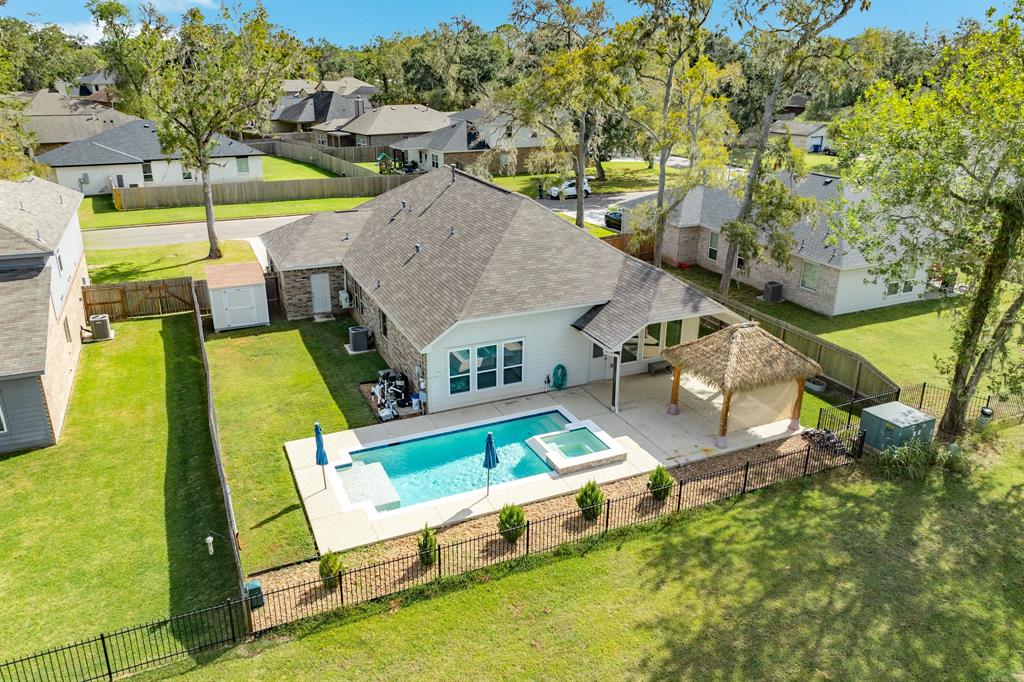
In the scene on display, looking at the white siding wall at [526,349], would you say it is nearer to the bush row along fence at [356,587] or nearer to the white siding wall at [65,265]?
the bush row along fence at [356,587]

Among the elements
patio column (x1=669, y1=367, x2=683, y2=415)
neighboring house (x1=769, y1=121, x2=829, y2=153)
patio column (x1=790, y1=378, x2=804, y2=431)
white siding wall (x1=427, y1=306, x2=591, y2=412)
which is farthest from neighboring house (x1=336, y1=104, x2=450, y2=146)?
patio column (x1=790, y1=378, x2=804, y2=431)

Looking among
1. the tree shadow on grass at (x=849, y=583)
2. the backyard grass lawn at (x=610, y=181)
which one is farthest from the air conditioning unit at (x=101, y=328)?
the backyard grass lawn at (x=610, y=181)

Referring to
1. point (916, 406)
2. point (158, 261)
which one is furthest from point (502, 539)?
point (158, 261)

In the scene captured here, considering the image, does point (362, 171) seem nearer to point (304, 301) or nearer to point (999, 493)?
point (304, 301)

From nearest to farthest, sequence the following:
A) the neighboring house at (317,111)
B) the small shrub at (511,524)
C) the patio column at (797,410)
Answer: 1. the small shrub at (511,524)
2. the patio column at (797,410)
3. the neighboring house at (317,111)

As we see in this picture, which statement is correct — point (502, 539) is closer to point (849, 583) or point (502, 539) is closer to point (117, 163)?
point (849, 583)

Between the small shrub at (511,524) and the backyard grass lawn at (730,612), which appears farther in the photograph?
the small shrub at (511,524)

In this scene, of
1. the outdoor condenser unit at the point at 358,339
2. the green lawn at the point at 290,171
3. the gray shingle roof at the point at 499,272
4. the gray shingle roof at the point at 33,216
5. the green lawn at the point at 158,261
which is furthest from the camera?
the green lawn at the point at 290,171
